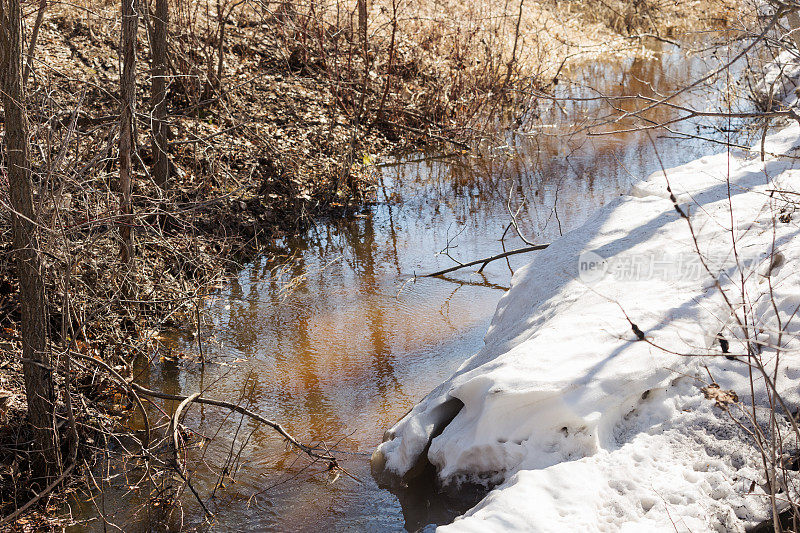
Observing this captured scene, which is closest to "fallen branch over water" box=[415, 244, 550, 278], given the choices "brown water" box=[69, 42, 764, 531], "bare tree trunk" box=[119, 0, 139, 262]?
"brown water" box=[69, 42, 764, 531]

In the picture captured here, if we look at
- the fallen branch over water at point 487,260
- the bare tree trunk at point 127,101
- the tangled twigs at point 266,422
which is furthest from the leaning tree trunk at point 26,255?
the fallen branch over water at point 487,260

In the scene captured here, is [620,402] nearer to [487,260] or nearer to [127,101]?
[487,260]

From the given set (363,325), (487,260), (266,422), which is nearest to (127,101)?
(363,325)

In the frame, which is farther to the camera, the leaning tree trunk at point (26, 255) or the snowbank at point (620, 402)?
the leaning tree trunk at point (26, 255)

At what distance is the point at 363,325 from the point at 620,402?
3.32 m

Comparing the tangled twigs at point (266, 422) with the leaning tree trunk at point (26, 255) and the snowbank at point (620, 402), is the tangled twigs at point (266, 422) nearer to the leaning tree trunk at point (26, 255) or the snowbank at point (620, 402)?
the snowbank at point (620, 402)

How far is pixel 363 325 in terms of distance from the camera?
6855mm

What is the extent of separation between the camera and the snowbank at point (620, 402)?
133 inches

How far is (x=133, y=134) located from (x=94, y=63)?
4959mm

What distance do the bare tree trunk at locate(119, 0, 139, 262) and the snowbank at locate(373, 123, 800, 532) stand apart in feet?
9.66

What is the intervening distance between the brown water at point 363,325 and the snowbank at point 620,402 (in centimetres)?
55

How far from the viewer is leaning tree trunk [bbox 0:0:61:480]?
3.82 m

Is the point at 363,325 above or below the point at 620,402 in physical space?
below

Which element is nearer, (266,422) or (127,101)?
(266,422)
